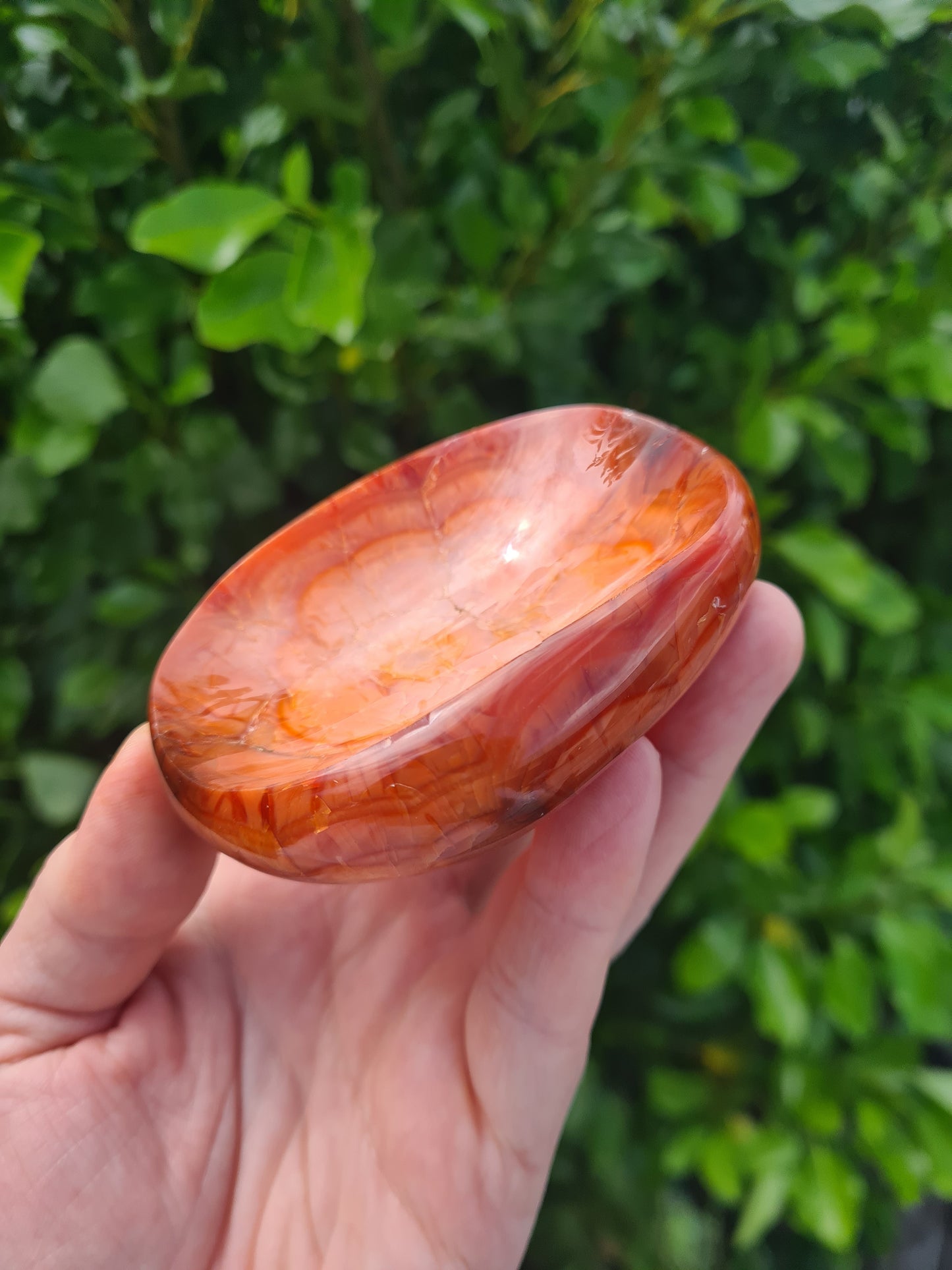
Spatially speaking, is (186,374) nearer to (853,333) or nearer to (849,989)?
(853,333)

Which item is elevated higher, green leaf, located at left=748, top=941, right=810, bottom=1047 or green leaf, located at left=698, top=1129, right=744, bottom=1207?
green leaf, located at left=748, top=941, right=810, bottom=1047

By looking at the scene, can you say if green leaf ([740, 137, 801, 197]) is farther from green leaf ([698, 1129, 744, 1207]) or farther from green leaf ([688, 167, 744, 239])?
green leaf ([698, 1129, 744, 1207])

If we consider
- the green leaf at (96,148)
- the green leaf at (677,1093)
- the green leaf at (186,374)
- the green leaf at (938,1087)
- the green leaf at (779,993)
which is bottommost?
the green leaf at (938,1087)

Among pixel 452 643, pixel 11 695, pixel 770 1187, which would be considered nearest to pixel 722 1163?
pixel 770 1187

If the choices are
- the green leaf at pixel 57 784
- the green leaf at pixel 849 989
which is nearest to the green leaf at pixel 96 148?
the green leaf at pixel 57 784

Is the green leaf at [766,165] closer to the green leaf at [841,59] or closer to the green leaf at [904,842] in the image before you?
the green leaf at [841,59]

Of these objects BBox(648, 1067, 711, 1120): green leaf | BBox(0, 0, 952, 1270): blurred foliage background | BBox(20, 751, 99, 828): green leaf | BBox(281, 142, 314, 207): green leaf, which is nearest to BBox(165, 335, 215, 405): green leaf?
BBox(0, 0, 952, 1270): blurred foliage background

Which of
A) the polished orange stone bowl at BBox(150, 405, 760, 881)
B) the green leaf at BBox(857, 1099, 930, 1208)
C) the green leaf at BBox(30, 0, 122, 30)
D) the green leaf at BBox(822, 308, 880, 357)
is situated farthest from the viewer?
the green leaf at BBox(857, 1099, 930, 1208)
